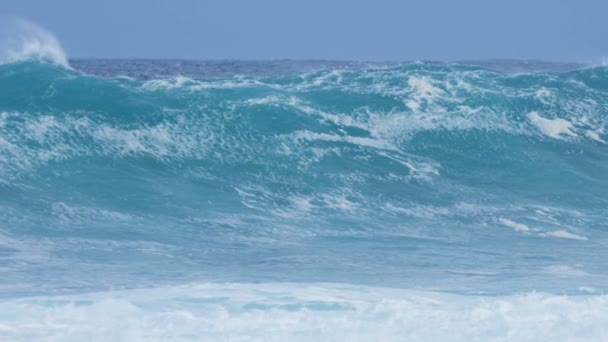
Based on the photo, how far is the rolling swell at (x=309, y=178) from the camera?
8.34 meters

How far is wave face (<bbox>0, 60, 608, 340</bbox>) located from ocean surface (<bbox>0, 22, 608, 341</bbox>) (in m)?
0.04

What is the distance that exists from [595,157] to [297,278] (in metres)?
7.99

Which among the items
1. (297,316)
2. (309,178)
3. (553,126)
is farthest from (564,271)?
(553,126)

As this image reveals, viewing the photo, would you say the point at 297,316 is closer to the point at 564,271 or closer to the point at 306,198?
the point at 564,271

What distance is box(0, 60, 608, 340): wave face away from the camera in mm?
6758

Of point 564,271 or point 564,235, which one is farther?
point 564,235

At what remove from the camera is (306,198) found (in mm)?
11289

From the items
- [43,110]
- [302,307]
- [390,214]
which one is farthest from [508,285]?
[43,110]

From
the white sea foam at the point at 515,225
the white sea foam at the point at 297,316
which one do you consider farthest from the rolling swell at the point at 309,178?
the white sea foam at the point at 297,316

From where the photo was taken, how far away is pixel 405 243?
9414mm

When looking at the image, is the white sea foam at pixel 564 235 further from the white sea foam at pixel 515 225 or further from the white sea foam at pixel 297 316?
the white sea foam at pixel 297 316

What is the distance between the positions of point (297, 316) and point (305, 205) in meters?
4.62

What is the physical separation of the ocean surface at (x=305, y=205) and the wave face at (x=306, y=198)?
4 centimetres

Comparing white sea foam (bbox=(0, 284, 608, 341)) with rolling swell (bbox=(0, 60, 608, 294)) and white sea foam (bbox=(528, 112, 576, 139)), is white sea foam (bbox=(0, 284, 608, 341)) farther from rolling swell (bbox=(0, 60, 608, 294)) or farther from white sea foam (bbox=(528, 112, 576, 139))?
white sea foam (bbox=(528, 112, 576, 139))
